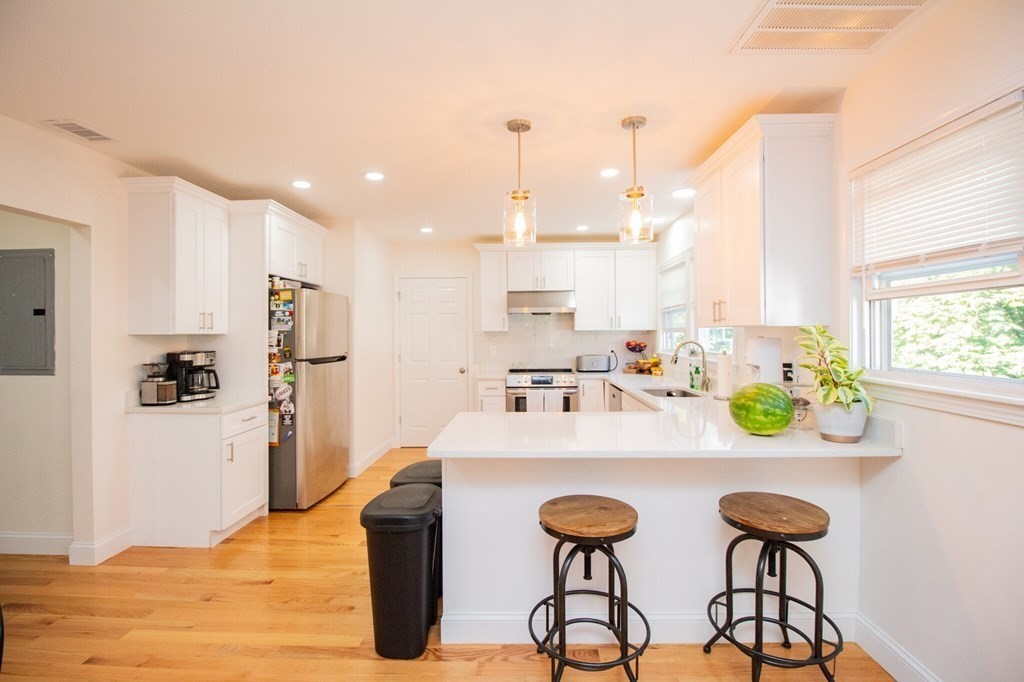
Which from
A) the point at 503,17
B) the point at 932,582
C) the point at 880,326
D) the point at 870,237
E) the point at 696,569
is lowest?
the point at 696,569

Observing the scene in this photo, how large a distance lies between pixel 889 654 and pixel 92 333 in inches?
169

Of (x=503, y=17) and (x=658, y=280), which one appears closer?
(x=503, y=17)

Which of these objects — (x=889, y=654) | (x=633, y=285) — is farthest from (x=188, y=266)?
(x=889, y=654)

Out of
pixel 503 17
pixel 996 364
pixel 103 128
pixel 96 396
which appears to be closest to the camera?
pixel 996 364

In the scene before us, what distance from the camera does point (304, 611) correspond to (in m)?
2.24

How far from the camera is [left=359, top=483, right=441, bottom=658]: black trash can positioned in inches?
74.3

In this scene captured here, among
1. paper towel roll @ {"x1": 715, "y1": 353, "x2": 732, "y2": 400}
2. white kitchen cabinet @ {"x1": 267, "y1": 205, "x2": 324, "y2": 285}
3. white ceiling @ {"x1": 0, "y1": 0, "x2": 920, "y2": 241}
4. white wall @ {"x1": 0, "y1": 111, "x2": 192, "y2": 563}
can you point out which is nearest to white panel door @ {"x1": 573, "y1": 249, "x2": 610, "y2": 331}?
white ceiling @ {"x1": 0, "y1": 0, "x2": 920, "y2": 241}

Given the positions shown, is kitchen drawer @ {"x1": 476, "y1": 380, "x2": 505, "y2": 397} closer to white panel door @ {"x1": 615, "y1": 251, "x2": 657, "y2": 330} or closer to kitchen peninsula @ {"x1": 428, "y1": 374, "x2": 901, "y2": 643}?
A: white panel door @ {"x1": 615, "y1": 251, "x2": 657, "y2": 330}

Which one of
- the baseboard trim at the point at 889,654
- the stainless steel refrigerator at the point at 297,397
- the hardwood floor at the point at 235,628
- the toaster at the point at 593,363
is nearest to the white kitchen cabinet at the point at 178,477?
the hardwood floor at the point at 235,628

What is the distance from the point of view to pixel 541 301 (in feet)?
16.2

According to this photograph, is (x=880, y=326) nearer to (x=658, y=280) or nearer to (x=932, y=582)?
(x=932, y=582)

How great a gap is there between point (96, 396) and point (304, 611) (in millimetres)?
1827

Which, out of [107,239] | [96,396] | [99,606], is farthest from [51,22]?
[99,606]

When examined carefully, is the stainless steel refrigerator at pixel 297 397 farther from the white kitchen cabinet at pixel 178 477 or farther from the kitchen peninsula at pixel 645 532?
the kitchen peninsula at pixel 645 532
